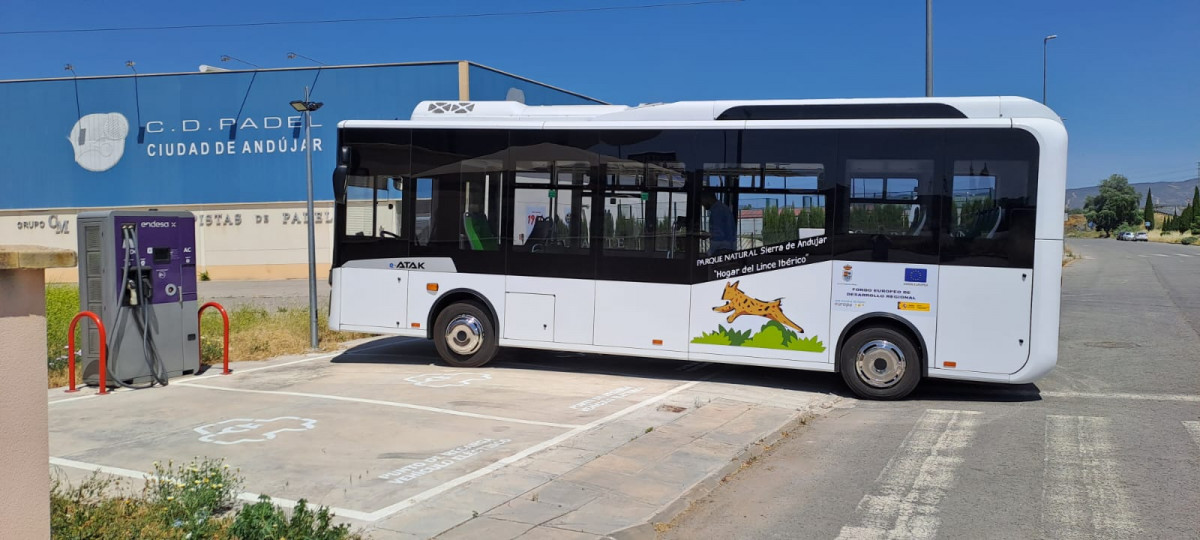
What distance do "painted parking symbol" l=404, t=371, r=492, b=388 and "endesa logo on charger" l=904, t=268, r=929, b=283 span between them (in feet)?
17.4

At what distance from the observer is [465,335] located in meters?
12.1

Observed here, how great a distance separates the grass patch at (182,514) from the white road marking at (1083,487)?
467cm

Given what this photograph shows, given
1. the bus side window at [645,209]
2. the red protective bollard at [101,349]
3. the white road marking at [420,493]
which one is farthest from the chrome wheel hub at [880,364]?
the red protective bollard at [101,349]

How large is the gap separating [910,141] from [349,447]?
6924 millimetres

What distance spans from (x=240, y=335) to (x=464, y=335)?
464cm

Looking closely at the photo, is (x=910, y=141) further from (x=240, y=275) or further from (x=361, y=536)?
(x=240, y=275)

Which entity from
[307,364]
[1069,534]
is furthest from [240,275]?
[1069,534]

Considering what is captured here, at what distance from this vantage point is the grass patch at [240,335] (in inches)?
482

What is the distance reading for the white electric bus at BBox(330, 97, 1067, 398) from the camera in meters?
9.80

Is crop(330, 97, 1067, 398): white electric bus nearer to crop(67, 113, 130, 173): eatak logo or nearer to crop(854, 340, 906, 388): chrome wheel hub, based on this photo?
crop(854, 340, 906, 388): chrome wheel hub

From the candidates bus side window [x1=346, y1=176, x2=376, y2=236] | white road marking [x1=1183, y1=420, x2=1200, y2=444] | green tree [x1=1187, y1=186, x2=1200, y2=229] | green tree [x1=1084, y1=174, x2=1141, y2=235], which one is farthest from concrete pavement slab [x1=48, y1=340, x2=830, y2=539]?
green tree [x1=1084, y1=174, x2=1141, y2=235]

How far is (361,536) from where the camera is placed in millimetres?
5398

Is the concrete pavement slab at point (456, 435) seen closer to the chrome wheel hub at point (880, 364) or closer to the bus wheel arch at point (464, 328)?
the bus wheel arch at point (464, 328)

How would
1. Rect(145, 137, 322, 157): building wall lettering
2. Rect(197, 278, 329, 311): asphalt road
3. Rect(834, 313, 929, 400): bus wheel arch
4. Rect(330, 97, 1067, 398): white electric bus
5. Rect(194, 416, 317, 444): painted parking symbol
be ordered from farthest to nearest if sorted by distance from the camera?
Rect(145, 137, 322, 157): building wall lettering → Rect(197, 278, 329, 311): asphalt road → Rect(834, 313, 929, 400): bus wheel arch → Rect(330, 97, 1067, 398): white electric bus → Rect(194, 416, 317, 444): painted parking symbol
